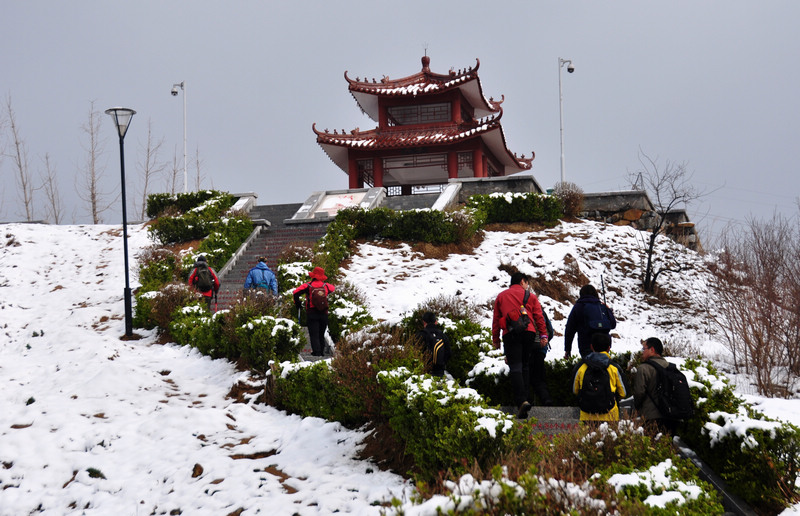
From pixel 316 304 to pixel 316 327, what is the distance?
452 mm

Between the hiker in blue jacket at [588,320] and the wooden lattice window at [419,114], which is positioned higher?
the wooden lattice window at [419,114]

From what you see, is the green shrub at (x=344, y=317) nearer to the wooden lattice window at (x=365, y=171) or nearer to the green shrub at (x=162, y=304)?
the green shrub at (x=162, y=304)

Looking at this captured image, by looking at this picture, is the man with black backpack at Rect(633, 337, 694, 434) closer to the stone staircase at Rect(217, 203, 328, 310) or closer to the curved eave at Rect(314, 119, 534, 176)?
the stone staircase at Rect(217, 203, 328, 310)

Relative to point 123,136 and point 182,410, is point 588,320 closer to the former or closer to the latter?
point 182,410

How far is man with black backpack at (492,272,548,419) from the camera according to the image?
7152 mm

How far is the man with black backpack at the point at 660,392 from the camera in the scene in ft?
19.0

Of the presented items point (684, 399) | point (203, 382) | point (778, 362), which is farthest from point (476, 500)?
point (778, 362)

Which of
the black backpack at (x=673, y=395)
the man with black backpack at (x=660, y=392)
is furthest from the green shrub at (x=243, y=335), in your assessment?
the black backpack at (x=673, y=395)

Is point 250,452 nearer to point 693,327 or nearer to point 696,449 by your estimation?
point 696,449

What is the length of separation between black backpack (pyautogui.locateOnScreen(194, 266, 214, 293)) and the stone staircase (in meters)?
1.42

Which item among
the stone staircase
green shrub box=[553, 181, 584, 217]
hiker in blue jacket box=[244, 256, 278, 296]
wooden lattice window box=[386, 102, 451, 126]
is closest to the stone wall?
green shrub box=[553, 181, 584, 217]

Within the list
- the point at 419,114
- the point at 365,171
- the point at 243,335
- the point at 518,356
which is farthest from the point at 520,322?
the point at 419,114

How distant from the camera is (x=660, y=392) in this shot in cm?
592

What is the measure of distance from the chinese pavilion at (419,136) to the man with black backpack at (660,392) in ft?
66.7
